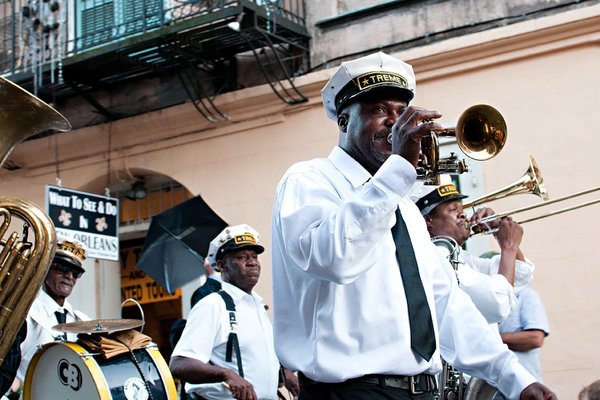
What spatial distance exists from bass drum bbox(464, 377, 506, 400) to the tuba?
2724 millimetres

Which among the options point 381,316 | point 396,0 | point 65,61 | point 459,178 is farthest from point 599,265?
point 65,61

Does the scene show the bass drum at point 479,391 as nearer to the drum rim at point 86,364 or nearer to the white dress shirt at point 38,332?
the drum rim at point 86,364

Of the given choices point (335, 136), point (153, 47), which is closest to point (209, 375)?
point (335, 136)

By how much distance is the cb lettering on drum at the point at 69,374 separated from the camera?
21.1 feet

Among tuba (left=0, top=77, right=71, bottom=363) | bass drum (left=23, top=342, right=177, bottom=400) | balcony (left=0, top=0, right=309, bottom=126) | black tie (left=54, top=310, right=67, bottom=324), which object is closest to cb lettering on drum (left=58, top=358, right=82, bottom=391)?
bass drum (left=23, top=342, right=177, bottom=400)

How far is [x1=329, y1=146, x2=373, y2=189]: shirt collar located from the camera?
151 inches

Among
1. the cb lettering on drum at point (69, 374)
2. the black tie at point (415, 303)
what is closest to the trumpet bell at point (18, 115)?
the cb lettering on drum at point (69, 374)

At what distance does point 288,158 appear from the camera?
11180 millimetres

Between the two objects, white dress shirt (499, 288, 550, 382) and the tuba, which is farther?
white dress shirt (499, 288, 550, 382)

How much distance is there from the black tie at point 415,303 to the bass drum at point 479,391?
2553 mm

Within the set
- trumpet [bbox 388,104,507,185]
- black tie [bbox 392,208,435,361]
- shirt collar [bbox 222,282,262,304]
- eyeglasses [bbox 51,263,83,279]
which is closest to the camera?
black tie [bbox 392,208,435,361]

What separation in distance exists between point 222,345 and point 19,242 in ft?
7.81

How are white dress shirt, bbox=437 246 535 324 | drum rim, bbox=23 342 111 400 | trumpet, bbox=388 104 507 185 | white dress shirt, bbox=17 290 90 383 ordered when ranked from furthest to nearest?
1. white dress shirt, bbox=17 290 90 383
2. drum rim, bbox=23 342 111 400
3. white dress shirt, bbox=437 246 535 324
4. trumpet, bbox=388 104 507 185

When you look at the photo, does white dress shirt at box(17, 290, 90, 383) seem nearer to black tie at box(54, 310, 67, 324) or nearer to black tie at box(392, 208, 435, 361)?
black tie at box(54, 310, 67, 324)
